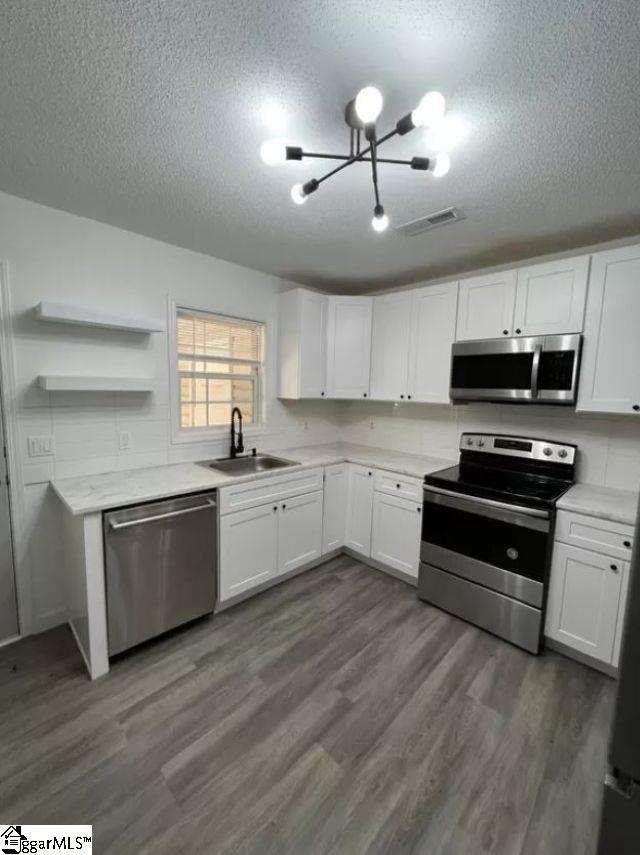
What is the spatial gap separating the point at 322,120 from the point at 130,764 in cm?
267

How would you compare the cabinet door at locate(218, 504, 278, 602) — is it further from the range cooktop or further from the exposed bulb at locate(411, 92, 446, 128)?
the exposed bulb at locate(411, 92, 446, 128)

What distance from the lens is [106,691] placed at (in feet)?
5.94

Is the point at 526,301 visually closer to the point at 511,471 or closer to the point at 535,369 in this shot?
the point at 535,369

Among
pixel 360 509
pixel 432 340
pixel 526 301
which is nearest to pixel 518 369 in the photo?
pixel 526 301

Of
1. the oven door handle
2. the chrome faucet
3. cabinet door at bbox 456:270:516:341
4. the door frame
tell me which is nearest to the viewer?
the door frame

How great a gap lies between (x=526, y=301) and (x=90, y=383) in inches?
111

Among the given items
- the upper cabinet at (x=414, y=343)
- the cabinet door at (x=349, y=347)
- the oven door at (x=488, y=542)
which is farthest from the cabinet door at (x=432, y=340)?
the oven door at (x=488, y=542)

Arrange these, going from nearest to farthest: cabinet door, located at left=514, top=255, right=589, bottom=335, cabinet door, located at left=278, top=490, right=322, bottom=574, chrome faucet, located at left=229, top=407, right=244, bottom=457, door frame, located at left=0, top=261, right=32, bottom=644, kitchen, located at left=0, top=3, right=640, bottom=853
A: kitchen, located at left=0, top=3, right=640, bottom=853 → door frame, located at left=0, top=261, right=32, bottom=644 → cabinet door, located at left=514, top=255, right=589, bottom=335 → cabinet door, located at left=278, top=490, right=322, bottom=574 → chrome faucet, located at left=229, top=407, right=244, bottom=457

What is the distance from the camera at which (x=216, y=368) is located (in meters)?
2.99

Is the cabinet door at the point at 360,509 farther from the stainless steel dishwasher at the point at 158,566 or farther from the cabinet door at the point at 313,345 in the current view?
the stainless steel dishwasher at the point at 158,566

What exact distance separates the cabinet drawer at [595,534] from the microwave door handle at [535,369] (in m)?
0.77

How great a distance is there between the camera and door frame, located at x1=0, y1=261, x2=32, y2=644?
78.0 inches

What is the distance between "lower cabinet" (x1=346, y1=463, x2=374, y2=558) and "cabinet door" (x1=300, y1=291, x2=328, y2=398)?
2.62 ft

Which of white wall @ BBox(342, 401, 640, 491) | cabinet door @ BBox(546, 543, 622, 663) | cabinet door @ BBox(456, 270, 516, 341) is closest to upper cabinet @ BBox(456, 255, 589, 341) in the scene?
cabinet door @ BBox(456, 270, 516, 341)
